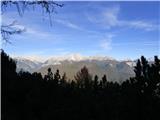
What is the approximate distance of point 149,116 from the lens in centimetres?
981

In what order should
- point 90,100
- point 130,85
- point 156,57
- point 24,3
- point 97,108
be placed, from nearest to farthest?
1. point 24,3
2. point 97,108
3. point 90,100
4. point 130,85
5. point 156,57

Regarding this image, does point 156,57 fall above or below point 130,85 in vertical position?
above

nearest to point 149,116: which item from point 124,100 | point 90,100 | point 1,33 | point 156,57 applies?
point 124,100

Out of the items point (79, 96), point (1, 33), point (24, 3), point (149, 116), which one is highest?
point (24, 3)

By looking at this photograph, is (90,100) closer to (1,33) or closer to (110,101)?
(110,101)

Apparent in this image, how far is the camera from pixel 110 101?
9.97 meters

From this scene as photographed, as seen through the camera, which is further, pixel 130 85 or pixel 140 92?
pixel 130 85

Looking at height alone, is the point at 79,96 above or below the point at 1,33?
below

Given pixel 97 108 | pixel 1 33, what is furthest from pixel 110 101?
pixel 1 33

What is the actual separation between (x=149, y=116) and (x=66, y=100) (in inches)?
95.0

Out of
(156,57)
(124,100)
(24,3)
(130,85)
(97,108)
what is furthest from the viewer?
(156,57)

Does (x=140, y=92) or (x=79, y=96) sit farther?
(x=140, y=92)

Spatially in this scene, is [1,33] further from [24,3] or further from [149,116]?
[149,116]

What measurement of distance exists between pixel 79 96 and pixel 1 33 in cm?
577
